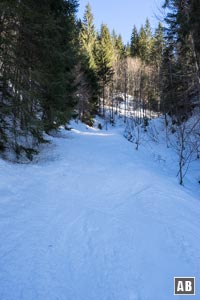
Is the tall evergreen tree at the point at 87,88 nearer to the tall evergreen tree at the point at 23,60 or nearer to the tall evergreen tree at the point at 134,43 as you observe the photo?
the tall evergreen tree at the point at 23,60

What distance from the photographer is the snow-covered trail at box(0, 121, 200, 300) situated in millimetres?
3049

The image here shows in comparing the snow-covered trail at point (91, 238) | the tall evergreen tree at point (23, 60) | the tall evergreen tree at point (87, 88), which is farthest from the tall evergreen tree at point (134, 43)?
the snow-covered trail at point (91, 238)

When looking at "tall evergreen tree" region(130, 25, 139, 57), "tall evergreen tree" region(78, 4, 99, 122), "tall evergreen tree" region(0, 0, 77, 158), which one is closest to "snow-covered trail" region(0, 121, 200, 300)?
"tall evergreen tree" region(0, 0, 77, 158)

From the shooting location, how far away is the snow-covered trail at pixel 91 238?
10.0ft

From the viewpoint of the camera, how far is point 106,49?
3906cm

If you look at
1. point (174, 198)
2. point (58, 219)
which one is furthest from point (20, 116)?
point (174, 198)

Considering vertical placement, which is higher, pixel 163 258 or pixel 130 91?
pixel 130 91

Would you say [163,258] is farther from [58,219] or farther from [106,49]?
[106,49]

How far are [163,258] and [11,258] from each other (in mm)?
2310

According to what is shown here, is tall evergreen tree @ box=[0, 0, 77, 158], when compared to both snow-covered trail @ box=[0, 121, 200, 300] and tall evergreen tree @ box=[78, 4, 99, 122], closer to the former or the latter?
snow-covered trail @ box=[0, 121, 200, 300]

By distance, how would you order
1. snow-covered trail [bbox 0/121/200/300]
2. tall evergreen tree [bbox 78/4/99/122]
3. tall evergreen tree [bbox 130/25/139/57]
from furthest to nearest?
1. tall evergreen tree [bbox 130/25/139/57]
2. tall evergreen tree [bbox 78/4/99/122]
3. snow-covered trail [bbox 0/121/200/300]

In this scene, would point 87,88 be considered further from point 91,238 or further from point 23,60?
point 91,238

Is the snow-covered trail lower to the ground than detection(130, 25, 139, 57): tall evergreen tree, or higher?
lower

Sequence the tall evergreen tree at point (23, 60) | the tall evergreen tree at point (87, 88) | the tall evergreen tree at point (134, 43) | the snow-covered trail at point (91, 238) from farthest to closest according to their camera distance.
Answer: the tall evergreen tree at point (134, 43)
the tall evergreen tree at point (87, 88)
the tall evergreen tree at point (23, 60)
the snow-covered trail at point (91, 238)
